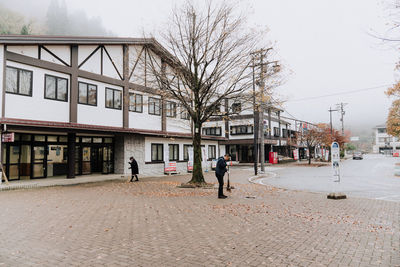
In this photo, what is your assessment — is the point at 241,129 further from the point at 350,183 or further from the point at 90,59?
the point at 90,59

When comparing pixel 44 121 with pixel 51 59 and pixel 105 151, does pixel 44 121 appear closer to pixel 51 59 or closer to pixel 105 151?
pixel 51 59

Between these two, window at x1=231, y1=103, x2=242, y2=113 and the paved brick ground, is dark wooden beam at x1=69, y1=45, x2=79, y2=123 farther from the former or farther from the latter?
window at x1=231, y1=103, x2=242, y2=113

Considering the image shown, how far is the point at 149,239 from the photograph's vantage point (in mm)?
5922

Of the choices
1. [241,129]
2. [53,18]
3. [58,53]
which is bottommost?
[241,129]

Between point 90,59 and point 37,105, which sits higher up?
point 90,59

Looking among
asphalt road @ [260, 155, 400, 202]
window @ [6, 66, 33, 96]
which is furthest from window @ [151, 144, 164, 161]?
window @ [6, 66, 33, 96]

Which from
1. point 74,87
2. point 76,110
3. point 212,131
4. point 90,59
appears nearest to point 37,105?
point 76,110

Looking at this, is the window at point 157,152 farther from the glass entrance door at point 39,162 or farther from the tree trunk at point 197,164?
the tree trunk at point 197,164

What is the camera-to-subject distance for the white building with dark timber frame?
15.8 m

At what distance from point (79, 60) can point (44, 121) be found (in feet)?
16.4

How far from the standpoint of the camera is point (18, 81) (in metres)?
15.7

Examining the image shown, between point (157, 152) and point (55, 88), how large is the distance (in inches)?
391

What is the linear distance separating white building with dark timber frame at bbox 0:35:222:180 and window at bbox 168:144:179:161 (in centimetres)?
9

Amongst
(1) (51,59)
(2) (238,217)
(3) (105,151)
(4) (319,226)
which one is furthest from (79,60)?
(4) (319,226)
